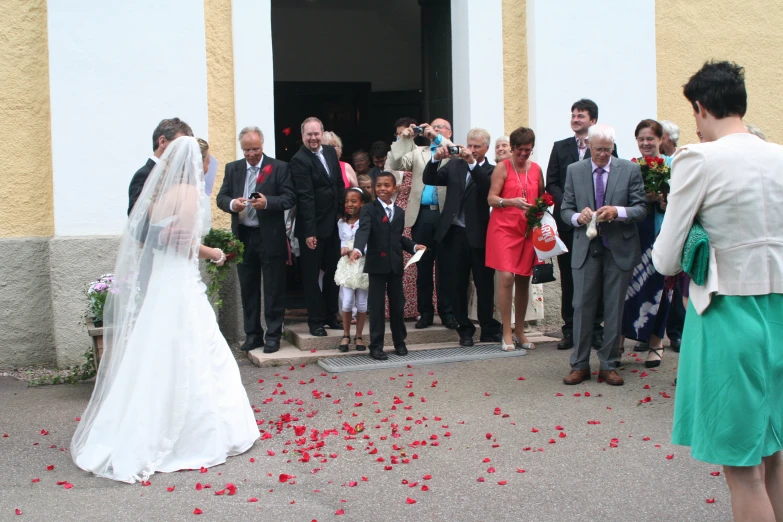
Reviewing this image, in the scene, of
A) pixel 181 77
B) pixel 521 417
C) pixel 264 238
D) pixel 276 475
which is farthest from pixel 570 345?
pixel 181 77

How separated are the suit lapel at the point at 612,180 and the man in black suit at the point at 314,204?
2.85 metres

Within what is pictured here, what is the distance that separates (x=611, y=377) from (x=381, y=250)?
2.36 meters

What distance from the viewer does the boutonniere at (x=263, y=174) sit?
821 cm

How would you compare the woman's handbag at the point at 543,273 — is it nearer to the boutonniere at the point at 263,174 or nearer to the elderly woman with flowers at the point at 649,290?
the elderly woman with flowers at the point at 649,290

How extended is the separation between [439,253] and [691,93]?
17.5 feet

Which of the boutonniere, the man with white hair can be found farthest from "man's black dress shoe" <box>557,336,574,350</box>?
the boutonniere

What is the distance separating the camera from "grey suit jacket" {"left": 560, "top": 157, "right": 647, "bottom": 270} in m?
6.84

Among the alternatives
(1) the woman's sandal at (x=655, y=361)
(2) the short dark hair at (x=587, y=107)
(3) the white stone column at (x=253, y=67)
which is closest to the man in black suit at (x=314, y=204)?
(3) the white stone column at (x=253, y=67)

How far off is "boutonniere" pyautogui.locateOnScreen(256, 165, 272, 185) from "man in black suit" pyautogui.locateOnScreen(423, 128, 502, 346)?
1.55 m

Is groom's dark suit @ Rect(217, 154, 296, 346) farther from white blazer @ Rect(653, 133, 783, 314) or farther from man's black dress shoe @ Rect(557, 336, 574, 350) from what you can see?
white blazer @ Rect(653, 133, 783, 314)

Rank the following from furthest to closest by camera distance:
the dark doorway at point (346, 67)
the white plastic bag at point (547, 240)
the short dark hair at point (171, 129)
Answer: the dark doorway at point (346, 67) < the white plastic bag at point (547, 240) < the short dark hair at point (171, 129)

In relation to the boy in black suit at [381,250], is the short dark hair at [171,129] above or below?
above

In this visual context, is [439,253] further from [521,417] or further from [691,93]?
[691,93]

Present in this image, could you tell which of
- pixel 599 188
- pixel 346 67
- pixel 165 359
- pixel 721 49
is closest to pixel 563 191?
pixel 599 188
